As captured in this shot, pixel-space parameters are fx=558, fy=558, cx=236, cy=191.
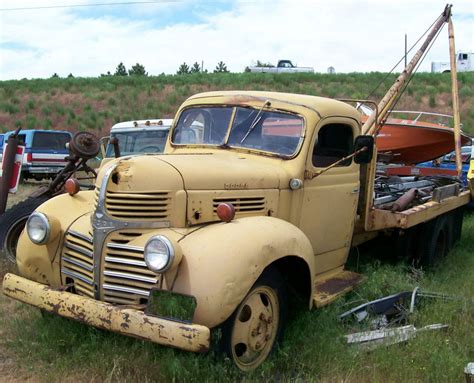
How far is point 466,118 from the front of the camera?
26.7 m

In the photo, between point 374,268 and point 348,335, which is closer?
point 348,335

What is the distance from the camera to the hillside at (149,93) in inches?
1176

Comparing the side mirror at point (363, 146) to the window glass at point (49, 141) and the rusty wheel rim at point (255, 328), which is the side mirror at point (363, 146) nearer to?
the rusty wheel rim at point (255, 328)

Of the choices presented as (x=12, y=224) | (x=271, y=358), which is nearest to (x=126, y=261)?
(x=271, y=358)

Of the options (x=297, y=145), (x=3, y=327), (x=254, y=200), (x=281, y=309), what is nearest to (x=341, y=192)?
(x=297, y=145)

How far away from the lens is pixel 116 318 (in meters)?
3.37

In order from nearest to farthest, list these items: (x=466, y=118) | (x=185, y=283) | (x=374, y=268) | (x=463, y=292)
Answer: (x=185, y=283) → (x=463, y=292) → (x=374, y=268) → (x=466, y=118)

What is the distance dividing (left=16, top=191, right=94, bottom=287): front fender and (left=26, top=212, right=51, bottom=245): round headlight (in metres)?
0.07

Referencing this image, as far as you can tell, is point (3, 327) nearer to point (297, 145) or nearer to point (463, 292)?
point (297, 145)

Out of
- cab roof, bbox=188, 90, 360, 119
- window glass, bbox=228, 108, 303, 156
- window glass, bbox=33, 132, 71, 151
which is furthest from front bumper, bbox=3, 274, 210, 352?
window glass, bbox=33, 132, 71, 151

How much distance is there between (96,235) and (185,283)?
0.79 metres

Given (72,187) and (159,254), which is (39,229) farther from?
(159,254)

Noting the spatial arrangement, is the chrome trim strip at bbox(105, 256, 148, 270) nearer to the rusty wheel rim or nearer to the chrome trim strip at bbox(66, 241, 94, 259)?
the chrome trim strip at bbox(66, 241, 94, 259)

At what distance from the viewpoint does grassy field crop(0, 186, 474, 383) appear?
3.60m
